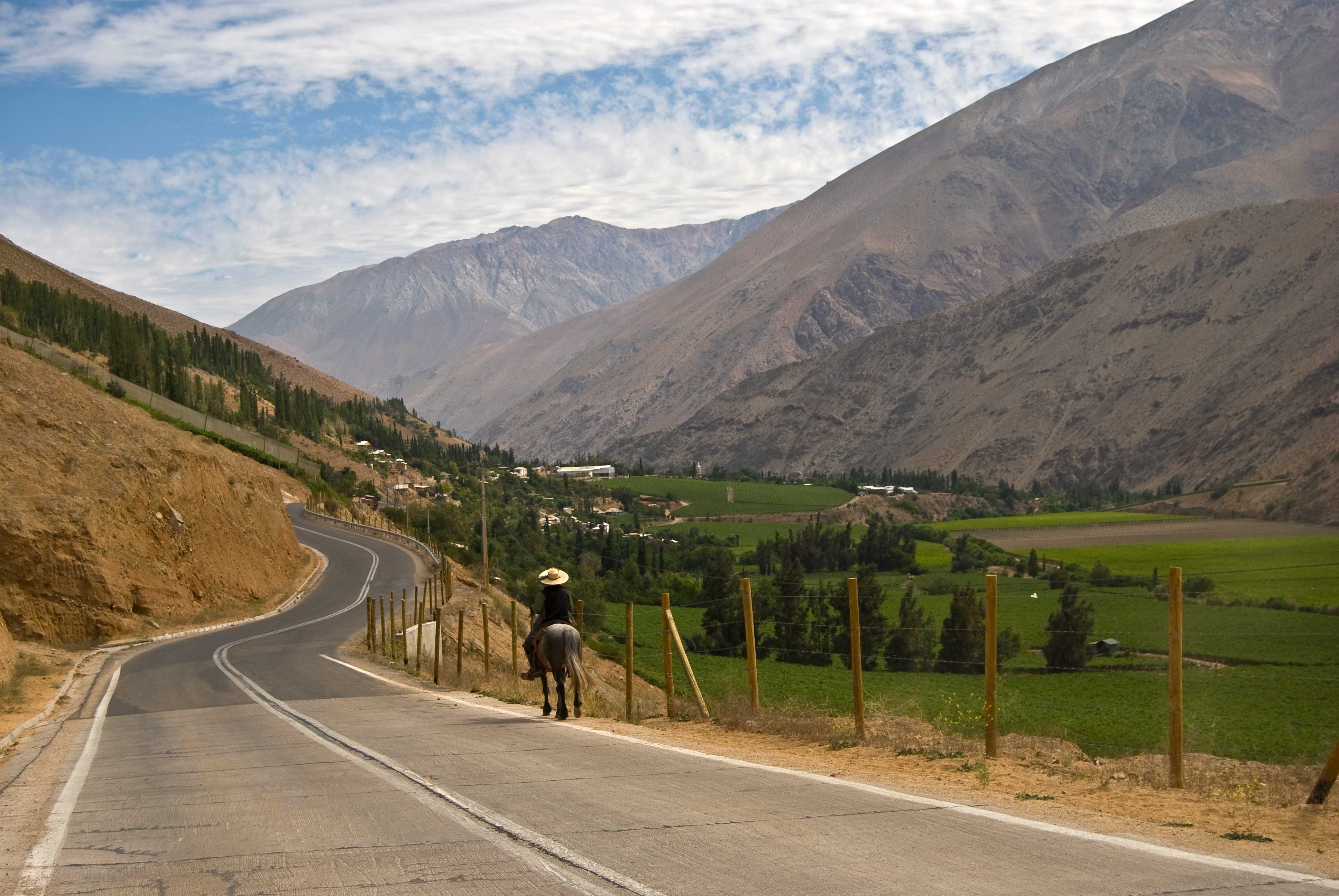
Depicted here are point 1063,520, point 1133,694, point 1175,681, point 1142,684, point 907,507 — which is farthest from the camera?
point 907,507

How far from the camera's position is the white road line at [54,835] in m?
6.97

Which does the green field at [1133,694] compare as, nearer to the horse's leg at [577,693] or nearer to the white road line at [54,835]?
the horse's leg at [577,693]

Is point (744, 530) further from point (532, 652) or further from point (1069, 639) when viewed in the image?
point (532, 652)

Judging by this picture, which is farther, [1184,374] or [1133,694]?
[1184,374]

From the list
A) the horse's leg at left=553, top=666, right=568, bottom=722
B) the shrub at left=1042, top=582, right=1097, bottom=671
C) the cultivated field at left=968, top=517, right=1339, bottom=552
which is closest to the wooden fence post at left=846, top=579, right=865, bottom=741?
the horse's leg at left=553, top=666, right=568, bottom=722

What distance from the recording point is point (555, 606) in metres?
15.9

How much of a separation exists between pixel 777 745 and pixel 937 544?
340ft

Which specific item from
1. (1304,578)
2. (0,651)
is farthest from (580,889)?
(1304,578)

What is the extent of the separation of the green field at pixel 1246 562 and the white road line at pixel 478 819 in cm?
3797

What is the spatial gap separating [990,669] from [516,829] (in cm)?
557

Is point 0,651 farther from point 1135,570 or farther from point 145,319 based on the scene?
point 145,319

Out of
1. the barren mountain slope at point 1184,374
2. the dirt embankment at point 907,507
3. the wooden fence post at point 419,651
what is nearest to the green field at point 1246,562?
the wooden fence post at point 419,651

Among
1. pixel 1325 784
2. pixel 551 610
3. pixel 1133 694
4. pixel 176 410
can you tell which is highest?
pixel 176 410

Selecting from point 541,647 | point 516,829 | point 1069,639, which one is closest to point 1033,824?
point 516,829
